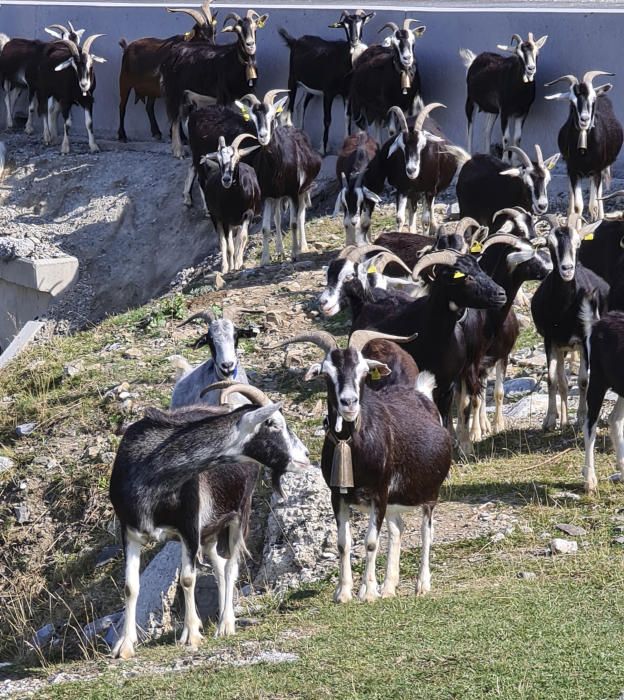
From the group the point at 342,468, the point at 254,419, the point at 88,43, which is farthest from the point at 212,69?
the point at 342,468

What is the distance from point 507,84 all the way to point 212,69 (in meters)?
5.17

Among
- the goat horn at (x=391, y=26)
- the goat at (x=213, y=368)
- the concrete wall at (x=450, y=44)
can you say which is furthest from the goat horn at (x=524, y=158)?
the goat at (x=213, y=368)

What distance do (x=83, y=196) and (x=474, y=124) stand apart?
695 centimetres

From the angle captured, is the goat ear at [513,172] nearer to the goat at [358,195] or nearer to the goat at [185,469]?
the goat at [358,195]

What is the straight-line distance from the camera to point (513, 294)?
38.2ft

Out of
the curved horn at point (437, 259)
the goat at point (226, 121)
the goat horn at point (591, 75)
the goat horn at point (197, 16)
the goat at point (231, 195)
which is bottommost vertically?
the goat at point (231, 195)

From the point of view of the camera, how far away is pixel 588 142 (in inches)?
620

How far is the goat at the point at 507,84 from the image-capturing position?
17719 mm

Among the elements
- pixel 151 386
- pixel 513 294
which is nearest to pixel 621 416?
pixel 513 294

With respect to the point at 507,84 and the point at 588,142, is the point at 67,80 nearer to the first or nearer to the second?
the point at 507,84

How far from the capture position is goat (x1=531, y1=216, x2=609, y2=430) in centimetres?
1089

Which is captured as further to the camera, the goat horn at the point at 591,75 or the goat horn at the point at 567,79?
the goat horn at the point at 567,79

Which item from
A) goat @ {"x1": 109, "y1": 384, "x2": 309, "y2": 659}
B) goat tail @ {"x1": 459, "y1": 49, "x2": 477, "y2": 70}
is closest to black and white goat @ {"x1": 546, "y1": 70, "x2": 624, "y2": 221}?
goat tail @ {"x1": 459, "y1": 49, "x2": 477, "y2": 70}

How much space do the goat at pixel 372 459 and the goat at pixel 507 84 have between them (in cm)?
1020
